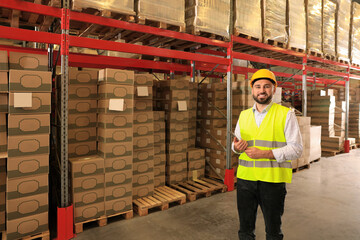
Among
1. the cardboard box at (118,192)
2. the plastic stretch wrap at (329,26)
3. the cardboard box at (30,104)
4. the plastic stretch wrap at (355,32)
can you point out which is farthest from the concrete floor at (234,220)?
the plastic stretch wrap at (355,32)

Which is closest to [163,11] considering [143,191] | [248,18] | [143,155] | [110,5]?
[110,5]

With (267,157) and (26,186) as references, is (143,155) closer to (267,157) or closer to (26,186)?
(26,186)

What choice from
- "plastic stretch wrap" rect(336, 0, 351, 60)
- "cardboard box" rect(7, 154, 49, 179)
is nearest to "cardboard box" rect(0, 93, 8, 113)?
"cardboard box" rect(7, 154, 49, 179)

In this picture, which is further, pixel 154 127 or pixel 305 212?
pixel 154 127

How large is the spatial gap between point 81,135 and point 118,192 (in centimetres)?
110

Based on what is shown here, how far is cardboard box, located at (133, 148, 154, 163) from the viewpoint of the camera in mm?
4656

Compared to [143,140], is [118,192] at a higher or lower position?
lower

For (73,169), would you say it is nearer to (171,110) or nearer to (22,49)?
(171,110)

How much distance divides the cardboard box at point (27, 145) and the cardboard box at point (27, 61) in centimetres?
88

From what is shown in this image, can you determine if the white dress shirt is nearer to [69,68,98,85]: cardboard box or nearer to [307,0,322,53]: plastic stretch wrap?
[69,68,98,85]: cardboard box

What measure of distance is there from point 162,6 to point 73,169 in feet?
9.67

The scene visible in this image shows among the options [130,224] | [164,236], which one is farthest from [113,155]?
[164,236]

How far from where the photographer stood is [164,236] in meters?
3.58

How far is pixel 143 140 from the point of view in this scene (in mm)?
4715
